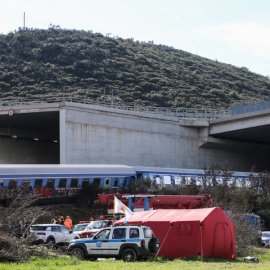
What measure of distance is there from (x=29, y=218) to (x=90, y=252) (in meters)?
2.97

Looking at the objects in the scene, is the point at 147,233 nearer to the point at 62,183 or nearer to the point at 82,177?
the point at 62,183

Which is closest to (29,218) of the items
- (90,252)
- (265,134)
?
(90,252)

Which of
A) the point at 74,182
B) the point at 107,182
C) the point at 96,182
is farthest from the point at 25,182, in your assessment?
the point at 107,182

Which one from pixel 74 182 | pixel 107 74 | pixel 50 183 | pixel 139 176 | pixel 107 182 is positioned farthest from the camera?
pixel 107 74

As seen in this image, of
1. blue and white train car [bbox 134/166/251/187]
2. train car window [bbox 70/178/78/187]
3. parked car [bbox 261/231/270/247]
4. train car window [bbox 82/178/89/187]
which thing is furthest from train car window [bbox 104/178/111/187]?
parked car [bbox 261/231/270/247]

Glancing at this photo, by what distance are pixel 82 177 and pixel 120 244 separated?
23.0m

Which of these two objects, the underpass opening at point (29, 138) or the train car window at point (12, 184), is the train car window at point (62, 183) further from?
the underpass opening at point (29, 138)

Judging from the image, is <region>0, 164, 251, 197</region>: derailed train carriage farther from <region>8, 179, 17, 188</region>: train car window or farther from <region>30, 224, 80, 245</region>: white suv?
<region>30, 224, 80, 245</region>: white suv

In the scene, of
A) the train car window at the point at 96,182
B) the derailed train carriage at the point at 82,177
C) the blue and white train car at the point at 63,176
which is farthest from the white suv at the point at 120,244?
the train car window at the point at 96,182

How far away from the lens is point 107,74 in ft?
387

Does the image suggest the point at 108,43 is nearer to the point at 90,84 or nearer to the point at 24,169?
the point at 90,84

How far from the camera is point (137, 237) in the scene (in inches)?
873

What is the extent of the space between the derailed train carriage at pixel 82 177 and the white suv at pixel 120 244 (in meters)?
17.5

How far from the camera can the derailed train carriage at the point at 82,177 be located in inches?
1606
